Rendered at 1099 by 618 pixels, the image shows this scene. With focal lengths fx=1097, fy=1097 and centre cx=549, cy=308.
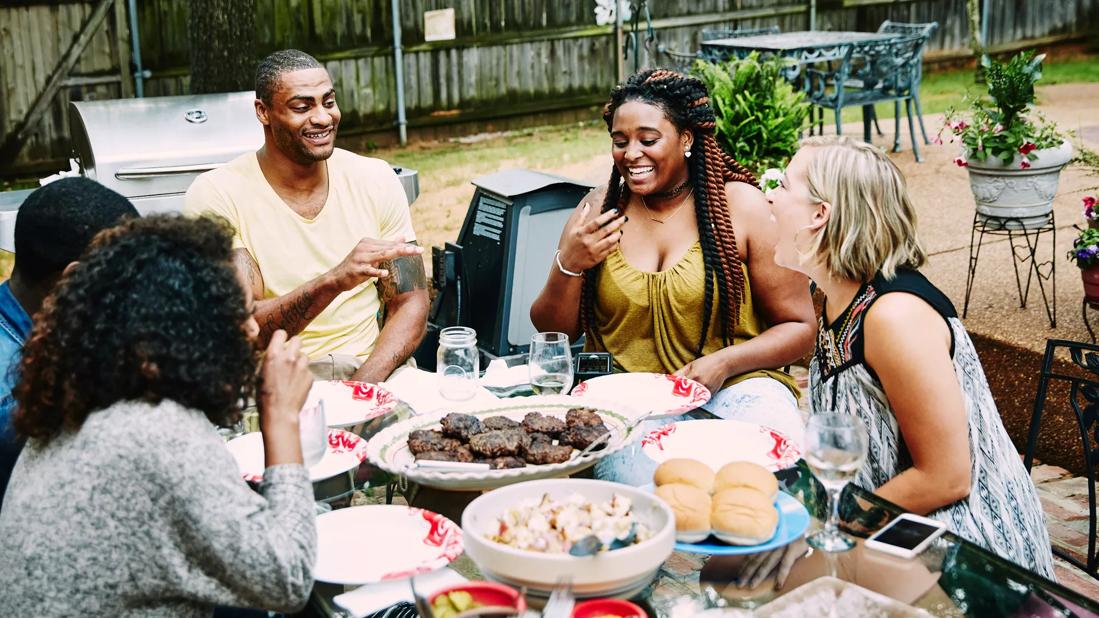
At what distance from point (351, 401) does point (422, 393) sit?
0.19m

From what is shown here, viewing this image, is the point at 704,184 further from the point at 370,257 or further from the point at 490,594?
the point at 490,594

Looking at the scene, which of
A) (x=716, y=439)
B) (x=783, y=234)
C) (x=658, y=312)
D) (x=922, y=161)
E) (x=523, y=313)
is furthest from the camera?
(x=922, y=161)

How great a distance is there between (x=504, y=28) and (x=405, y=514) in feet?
37.3

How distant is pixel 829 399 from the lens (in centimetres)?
263

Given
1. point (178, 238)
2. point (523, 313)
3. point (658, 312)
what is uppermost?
point (178, 238)

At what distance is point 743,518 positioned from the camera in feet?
6.41

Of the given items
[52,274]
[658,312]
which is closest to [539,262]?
[658,312]

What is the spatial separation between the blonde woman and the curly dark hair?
1379 millimetres

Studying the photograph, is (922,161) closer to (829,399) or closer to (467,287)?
(467,287)

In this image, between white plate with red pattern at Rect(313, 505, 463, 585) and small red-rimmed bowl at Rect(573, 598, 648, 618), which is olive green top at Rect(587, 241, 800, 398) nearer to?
white plate with red pattern at Rect(313, 505, 463, 585)

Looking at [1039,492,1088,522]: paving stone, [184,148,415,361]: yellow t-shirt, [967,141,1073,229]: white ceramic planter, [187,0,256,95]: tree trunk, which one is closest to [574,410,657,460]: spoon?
[184,148,415,361]: yellow t-shirt

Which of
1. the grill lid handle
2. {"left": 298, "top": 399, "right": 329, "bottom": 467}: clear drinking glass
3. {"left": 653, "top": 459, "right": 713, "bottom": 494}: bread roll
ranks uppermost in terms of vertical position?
the grill lid handle

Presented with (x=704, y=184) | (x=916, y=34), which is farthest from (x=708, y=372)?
(x=916, y=34)

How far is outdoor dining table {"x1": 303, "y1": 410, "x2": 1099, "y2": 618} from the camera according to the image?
1837mm
